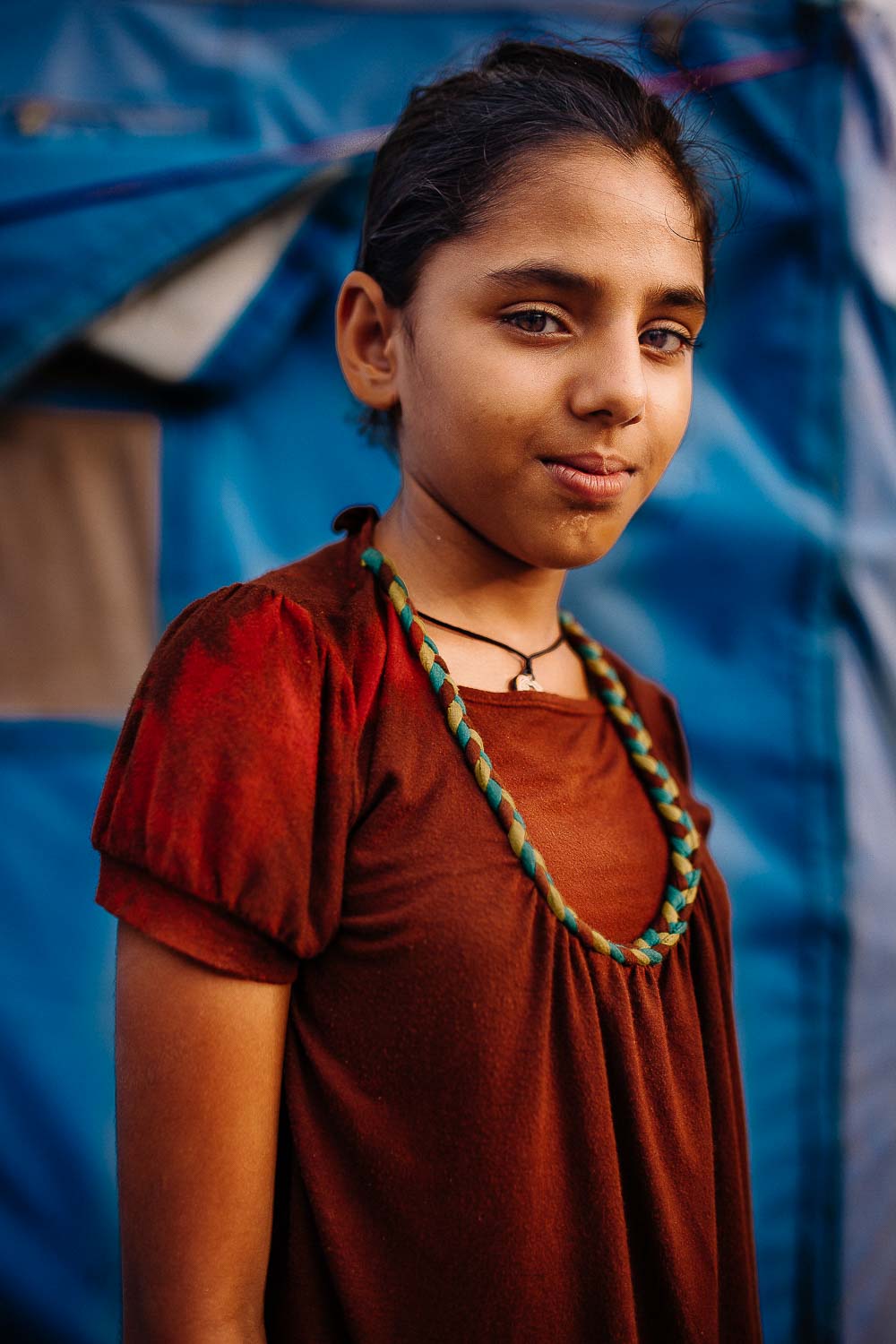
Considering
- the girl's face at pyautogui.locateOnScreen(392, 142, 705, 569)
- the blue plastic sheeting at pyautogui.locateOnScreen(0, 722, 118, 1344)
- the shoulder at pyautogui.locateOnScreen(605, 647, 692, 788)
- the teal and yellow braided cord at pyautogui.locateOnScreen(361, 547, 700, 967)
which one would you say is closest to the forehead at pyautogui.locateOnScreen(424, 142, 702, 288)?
the girl's face at pyautogui.locateOnScreen(392, 142, 705, 569)

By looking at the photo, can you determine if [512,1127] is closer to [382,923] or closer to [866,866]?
[382,923]

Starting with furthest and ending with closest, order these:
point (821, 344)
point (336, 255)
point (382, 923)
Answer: point (821, 344) → point (336, 255) → point (382, 923)

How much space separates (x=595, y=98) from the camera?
0.75m

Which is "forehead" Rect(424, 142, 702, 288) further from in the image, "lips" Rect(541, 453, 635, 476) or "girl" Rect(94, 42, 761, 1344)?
"lips" Rect(541, 453, 635, 476)

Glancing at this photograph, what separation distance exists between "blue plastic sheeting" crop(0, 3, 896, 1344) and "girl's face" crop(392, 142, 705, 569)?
80cm

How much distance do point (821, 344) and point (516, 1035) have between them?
131 centimetres

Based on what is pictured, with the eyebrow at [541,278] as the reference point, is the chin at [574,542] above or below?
below

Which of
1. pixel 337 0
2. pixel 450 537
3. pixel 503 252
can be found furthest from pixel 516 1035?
pixel 337 0

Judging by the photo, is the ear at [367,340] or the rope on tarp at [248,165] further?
the rope on tarp at [248,165]

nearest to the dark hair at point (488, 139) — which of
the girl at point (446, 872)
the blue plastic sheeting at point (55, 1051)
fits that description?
the girl at point (446, 872)

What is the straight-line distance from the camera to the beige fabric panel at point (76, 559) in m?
1.48

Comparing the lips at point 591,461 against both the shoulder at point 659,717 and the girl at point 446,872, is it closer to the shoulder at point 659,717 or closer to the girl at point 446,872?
the girl at point 446,872

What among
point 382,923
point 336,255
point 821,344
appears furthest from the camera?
point 821,344

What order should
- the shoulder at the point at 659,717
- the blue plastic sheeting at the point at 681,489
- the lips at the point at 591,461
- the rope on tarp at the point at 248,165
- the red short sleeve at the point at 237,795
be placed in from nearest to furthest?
the red short sleeve at the point at 237,795, the lips at the point at 591,461, the shoulder at the point at 659,717, the rope on tarp at the point at 248,165, the blue plastic sheeting at the point at 681,489
